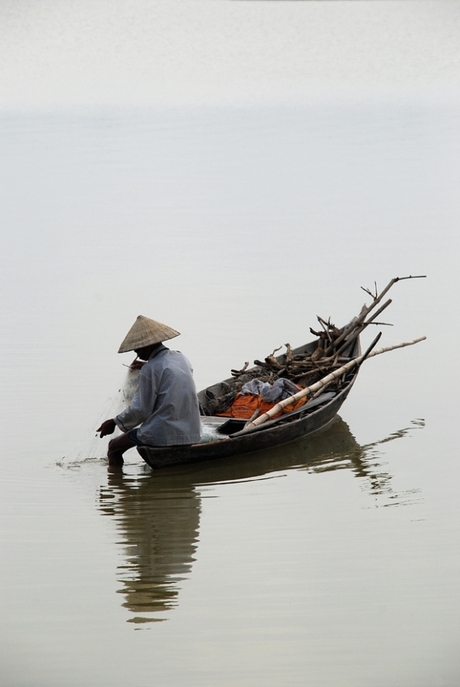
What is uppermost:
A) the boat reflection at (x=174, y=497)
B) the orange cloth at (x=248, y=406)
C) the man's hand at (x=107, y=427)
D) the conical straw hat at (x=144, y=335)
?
the conical straw hat at (x=144, y=335)

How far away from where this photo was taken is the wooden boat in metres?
7.21

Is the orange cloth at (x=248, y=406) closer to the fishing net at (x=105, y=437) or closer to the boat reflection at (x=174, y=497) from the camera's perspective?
the boat reflection at (x=174, y=497)

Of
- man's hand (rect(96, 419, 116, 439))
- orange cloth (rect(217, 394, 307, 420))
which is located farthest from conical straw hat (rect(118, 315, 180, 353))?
orange cloth (rect(217, 394, 307, 420))

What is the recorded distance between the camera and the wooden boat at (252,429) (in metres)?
7.21

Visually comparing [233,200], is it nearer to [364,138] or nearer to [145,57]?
[364,138]

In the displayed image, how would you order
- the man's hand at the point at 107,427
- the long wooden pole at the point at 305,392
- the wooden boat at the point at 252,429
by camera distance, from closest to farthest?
the man's hand at the point at 107,427 < the wooden boat at the point at 252,429 < the long wooden pole at the point at 305,392

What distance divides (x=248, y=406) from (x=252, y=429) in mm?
660

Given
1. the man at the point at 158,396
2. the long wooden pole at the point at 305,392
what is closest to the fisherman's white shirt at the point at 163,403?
the man at the point at 158,396

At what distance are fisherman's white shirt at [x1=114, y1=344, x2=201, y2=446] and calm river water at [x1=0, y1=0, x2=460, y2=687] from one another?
38 centimetres

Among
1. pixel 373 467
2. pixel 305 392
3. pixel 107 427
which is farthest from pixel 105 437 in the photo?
pixel 373 467

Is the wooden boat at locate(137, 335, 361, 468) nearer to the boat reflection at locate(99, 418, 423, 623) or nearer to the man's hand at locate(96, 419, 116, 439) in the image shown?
the boat reflection at locate(99, 418, 423, 623)

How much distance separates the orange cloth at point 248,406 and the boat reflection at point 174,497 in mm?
286

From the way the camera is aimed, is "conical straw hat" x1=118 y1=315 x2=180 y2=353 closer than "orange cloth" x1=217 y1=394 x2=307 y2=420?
Yes

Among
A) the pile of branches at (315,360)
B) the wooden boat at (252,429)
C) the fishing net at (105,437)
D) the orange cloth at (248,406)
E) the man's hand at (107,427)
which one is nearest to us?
the man's hand at (107,427)
